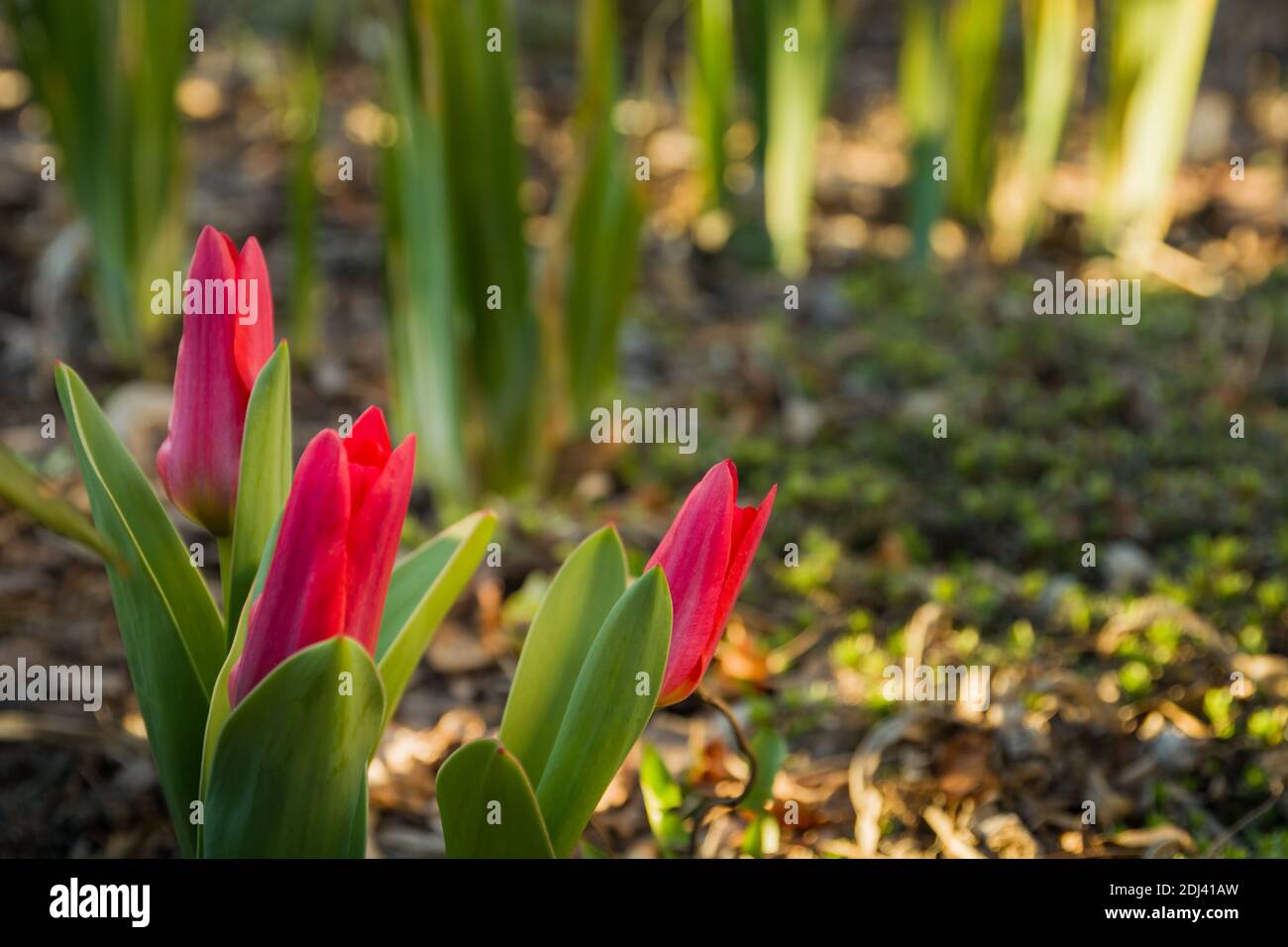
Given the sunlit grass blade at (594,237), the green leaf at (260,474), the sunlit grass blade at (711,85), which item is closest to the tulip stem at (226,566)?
the green leaf at (260,474)

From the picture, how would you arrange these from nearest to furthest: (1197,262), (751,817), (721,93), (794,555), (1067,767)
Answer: (751,817), (1067,767), (794,555), (721,93), (1197,262)

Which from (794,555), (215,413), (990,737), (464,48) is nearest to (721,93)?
(464,48)

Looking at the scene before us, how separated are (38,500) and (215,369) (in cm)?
27

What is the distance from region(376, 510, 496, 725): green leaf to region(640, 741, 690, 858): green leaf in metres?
0.25

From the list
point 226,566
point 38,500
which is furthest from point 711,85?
point 38,500

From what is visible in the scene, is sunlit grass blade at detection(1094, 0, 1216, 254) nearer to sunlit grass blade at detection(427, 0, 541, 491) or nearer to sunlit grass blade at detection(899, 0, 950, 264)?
sunlit grass blade at detection(899, 0, 950, 264)

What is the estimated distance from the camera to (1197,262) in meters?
2.78

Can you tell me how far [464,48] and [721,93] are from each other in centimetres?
75

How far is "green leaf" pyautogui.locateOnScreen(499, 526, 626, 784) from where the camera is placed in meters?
0.83

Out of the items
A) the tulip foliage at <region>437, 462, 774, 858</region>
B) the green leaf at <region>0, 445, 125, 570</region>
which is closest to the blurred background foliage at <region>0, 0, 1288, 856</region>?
the green leaf at <region>0, 445, 125, 570</region>

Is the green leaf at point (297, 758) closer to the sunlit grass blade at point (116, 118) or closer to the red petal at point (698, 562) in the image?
the red petal at point (698, 562)

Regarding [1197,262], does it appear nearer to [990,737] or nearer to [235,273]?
[990,737]

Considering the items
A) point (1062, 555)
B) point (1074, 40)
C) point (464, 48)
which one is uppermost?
point (1074, 40)

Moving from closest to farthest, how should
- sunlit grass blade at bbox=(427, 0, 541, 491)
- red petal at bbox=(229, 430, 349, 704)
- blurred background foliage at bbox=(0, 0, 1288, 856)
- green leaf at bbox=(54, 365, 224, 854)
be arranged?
red petal at bbox=(229, 430, 349, 704), green leaf at bbox=(54, 365, 224, 854), blurred background foliage at bbox=(0, 0, 1288, 856), sunlit grass blade at bbox=(427, 0, 541, 491)
